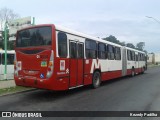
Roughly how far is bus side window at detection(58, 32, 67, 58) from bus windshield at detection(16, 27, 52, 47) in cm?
50

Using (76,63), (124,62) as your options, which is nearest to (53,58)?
(76,63)

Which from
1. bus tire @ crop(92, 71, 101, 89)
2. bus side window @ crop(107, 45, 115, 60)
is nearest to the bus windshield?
bus tire @ crop(92, 71, 101, 89)

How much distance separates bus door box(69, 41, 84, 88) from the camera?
39.5ft

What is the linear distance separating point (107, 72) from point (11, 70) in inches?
499

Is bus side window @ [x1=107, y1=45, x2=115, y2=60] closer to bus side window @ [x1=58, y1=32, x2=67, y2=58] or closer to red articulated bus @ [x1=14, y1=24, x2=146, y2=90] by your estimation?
red articulated bus @ [x1=14, y1=24, x2=146, y2=90]

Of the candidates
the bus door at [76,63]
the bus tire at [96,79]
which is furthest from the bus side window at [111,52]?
the bus door at [76,63]

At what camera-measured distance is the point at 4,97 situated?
38.3 feet

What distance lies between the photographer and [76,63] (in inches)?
493

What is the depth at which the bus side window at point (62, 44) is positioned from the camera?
11.2 metres

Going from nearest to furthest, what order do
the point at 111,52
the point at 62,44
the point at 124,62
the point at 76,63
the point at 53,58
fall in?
the point at 53,58 < the point at 62,44 < the point at 76,63 < the point at 111,52 < the point at 124,62

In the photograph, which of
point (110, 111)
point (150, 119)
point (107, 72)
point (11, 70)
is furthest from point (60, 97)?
point (11, 70)

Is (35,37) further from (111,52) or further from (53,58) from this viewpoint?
(111,52)

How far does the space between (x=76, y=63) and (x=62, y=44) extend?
155 cm

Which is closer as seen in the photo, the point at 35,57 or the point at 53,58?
the point at 53,58
